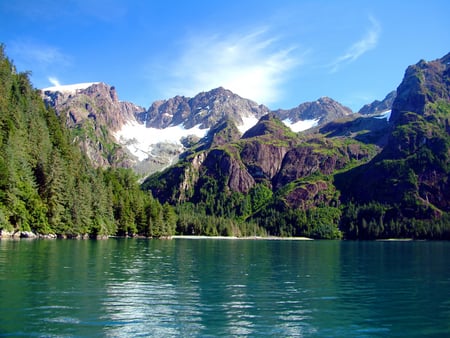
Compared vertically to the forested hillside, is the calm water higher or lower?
lower

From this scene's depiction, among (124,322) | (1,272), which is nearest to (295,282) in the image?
(124,322)

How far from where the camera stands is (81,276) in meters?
39.4

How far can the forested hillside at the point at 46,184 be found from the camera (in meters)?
90.9

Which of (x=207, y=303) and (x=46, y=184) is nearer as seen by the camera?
(x=207, y=303)

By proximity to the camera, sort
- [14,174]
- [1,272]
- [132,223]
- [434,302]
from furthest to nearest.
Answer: [132,223]
[14,174]
[1,272]
[434,302]

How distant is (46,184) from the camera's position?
106 m

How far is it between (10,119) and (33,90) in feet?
133

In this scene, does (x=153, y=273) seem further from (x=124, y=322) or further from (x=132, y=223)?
(x=132, y=223)

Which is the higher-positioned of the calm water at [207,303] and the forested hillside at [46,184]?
the forested hillside at [46,184]

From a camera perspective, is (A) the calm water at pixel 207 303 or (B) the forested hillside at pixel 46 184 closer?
(A) the calm water at pixel 207 303

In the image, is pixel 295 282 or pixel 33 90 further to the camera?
pixel 33 90

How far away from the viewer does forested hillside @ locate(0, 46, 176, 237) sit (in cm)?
9094

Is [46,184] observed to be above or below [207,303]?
above

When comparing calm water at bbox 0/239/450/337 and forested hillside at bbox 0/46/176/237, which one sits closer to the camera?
calm water at bbox 0/239/450/337
